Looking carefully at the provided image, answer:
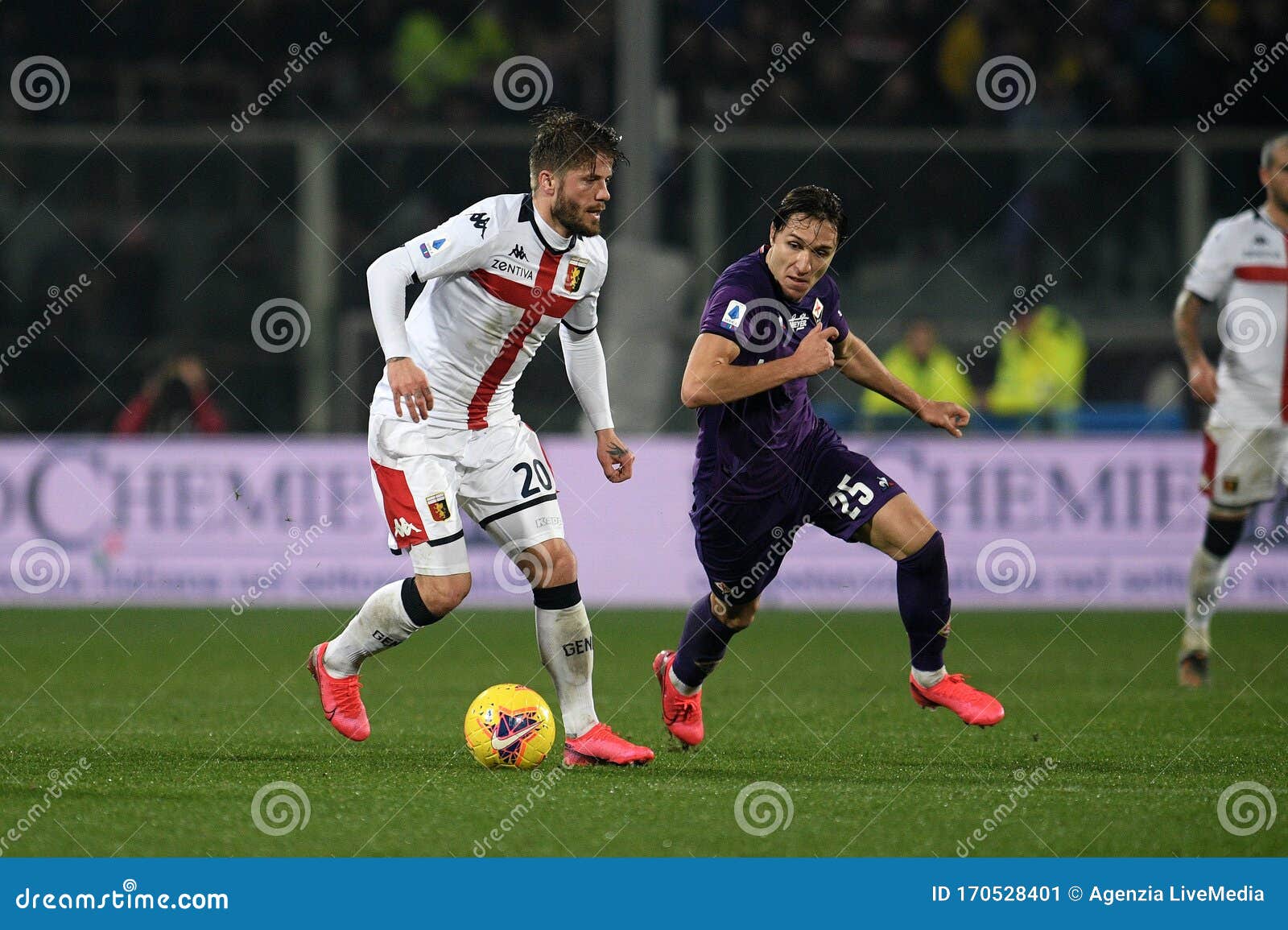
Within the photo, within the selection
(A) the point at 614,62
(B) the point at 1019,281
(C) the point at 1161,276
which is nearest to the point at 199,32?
(A) the point at 614,62

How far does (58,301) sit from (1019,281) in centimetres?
847

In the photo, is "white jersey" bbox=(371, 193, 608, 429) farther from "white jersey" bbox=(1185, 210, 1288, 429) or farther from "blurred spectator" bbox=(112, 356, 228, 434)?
"blurred spectator" bbox=(112, 356, 228, 434)

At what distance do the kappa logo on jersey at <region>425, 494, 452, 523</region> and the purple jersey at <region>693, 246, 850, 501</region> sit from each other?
3.44 feet

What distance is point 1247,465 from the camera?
9141mm

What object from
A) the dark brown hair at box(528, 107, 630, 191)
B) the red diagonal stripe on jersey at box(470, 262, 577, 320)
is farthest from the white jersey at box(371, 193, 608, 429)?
the dark brown hair at box(528, 107, 630, 191)

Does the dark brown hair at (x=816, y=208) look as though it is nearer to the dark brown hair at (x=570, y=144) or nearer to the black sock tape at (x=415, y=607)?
the dark brown hair at (x=570, y=144)

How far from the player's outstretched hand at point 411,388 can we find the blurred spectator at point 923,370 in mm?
8927

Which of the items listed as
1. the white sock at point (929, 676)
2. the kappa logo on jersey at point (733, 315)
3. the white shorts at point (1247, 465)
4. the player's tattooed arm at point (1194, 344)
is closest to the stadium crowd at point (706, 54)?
the player's tattooed arm at point (1194, 344)

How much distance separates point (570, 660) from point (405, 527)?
0.81 m

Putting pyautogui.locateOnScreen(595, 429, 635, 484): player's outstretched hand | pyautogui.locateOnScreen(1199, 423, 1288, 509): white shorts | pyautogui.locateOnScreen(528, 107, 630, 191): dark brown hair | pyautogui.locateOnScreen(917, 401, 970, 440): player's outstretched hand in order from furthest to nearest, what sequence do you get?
pyautogui.locateOnScreen(1199, 423, 1288, 509): white shorts, pyautogui.locateOnScreen(595, 429, 635, 484): player's outstretched hand, pyautogui.locateOnScreen(917, 401, 970, 440): player's outstretched hand, pyautogui.locateOnScreen(528, 107, 630, 191): dark brown hair

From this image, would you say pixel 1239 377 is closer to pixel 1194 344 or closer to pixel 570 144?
pixel 1194 344

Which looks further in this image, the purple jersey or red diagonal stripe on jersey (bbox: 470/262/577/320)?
the purple jersey

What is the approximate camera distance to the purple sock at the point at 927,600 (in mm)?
6672

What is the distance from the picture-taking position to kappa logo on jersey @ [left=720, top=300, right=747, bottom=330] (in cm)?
653
